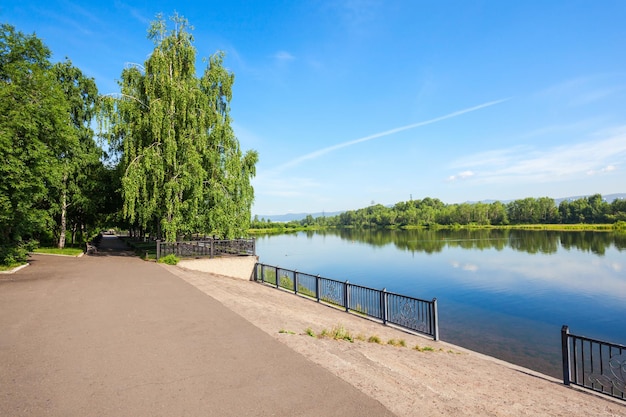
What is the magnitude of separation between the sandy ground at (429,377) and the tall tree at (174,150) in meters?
13.7

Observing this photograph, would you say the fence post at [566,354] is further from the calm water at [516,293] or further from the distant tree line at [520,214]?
the distant tree line at [520,214]

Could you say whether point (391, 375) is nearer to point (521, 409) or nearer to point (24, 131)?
point (521, 409)

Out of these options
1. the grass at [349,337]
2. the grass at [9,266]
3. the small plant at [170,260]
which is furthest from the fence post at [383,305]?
the grass at [9,266]

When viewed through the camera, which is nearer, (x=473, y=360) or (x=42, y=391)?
(x=42, y=391)

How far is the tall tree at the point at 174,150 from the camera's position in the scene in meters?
21.8

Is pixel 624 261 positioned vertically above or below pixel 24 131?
below

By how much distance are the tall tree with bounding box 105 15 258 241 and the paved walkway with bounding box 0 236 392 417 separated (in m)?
11.8

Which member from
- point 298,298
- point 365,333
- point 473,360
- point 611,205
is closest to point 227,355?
point 365,333

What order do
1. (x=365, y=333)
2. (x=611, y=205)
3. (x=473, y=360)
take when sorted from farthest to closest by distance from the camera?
(x=611, y=205) < (x=365, y=333) < (x=473, y=360)

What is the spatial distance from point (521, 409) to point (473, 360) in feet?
10.4

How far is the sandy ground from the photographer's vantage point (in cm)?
510

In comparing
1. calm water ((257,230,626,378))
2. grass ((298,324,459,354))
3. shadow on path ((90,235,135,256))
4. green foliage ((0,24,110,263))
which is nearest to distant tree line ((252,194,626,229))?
calm water ((257,230,626,378))

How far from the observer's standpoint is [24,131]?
17797 mm

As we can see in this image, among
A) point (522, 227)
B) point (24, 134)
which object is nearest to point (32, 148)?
point (24, 134)
